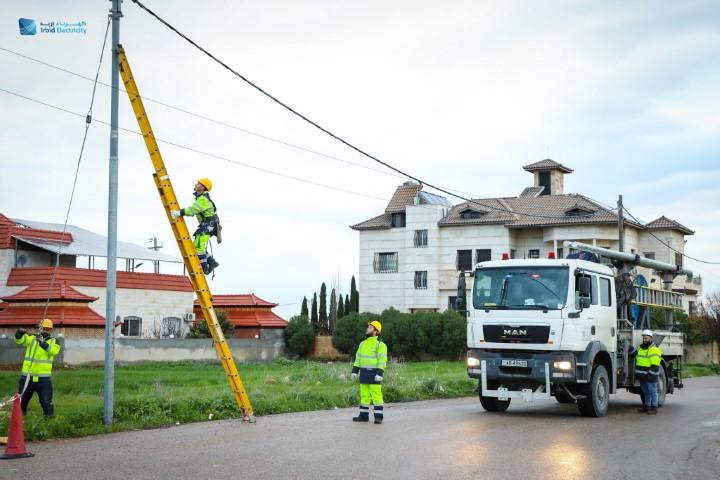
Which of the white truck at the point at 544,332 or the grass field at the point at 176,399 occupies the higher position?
the white truck at the point at 544,332

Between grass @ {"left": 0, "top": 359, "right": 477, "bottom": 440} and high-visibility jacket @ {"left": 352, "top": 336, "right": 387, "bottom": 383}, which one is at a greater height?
high-visibility jacket @ {"left": 352, "top": 336, "right": 387, "bottom": 383}

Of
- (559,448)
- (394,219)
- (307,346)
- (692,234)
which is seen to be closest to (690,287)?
(692,234)

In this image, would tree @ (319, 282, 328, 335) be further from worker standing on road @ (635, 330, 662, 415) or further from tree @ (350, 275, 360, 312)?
worker standing on road @ (635, 330, 662, 415)

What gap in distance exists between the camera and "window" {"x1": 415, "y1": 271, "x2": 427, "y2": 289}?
69438mm

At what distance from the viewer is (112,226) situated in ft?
49.1

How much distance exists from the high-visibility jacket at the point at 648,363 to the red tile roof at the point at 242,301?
3974cm

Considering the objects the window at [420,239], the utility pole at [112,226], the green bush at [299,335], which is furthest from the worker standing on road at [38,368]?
the window at [420,239]

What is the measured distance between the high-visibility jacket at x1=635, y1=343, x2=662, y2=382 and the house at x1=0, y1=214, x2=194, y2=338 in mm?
29905

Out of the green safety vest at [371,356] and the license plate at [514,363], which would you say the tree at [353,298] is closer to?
the license plate at [514,363]

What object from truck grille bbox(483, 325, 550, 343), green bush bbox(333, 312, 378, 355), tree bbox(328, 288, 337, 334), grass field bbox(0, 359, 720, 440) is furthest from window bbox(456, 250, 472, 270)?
truck grille bbox(483, 325, 550, 343)

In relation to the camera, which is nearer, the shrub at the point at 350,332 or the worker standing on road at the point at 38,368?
the worker standing on road at the point at 38,368

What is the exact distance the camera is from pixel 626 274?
793 inches

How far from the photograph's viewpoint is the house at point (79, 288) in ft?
144

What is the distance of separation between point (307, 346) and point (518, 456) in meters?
47.3
